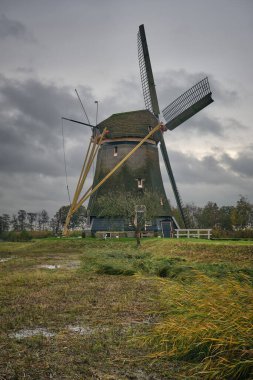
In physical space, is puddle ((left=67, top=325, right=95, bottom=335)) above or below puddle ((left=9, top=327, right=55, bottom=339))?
below

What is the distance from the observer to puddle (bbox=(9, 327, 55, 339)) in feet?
20.4

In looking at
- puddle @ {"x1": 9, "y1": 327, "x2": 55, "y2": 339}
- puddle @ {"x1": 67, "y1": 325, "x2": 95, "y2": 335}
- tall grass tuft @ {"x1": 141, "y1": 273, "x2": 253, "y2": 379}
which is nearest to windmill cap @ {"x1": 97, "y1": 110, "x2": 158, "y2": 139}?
puddle @ {"x1": 67, "y1": 325, "x2": 95, "y2": 335}

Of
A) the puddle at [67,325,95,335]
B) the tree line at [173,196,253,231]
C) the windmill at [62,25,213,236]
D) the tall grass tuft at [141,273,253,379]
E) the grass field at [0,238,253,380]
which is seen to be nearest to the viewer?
the tall grass tuft at [141,273,253,379]

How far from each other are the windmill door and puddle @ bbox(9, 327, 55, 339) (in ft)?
106

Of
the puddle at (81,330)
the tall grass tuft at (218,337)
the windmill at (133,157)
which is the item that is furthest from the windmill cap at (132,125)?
the tall grass tuft at (218,337)

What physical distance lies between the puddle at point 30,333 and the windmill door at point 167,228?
32218 mm

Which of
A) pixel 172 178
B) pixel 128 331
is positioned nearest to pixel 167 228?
pixel 172 178

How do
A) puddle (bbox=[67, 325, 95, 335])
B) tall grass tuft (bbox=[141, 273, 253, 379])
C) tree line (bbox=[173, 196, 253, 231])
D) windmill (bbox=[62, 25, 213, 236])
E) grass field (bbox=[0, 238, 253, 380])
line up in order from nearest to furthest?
1. tall grass tuft (bbox=[141, 273, 253, 379])
2. grass field (bbox=[0, 238, 253, 380])
3. puddle (bbox=[67, 325, 95, 335])
4. windmill (bbox=[62, 25, 213, 236])
5. tree line (bbox=[173, 196, 253, 231])

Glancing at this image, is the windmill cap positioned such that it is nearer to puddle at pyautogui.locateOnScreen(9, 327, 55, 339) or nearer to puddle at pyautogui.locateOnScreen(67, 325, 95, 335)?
puddle at pyautogui.locateOnScreen(67, 325, 95, 335)

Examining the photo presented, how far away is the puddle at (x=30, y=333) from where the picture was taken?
6.22m

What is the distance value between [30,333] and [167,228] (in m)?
32.8

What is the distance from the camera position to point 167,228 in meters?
38.7

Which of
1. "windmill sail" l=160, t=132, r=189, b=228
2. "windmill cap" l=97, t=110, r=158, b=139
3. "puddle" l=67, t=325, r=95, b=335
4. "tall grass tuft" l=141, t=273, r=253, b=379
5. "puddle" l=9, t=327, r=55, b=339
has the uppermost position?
"windmill cap" l=97, t=110, r=158, b=139

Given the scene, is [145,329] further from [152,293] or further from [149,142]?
[149,142]
